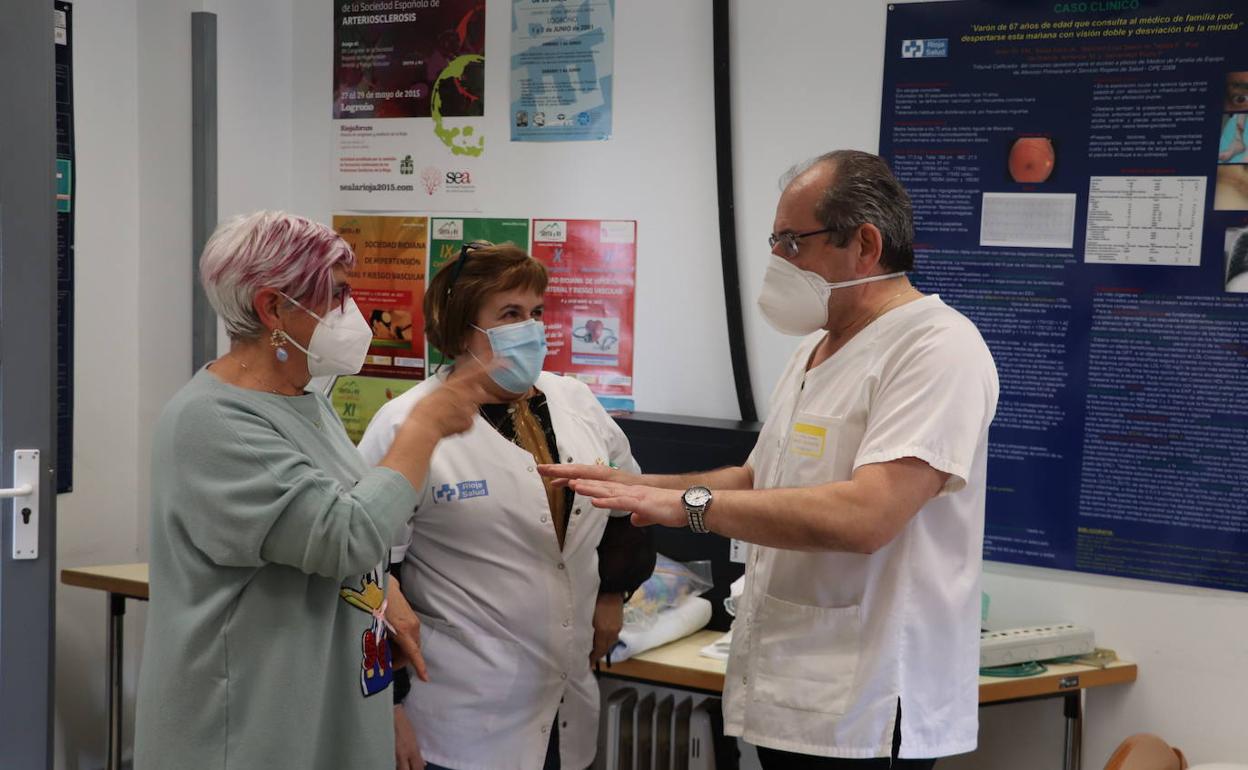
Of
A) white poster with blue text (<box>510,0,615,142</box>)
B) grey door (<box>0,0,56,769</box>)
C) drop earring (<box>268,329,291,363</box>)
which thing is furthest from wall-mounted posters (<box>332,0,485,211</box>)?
drop earring (<box>268,329,291,363</box>)

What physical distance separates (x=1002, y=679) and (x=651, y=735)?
899 millimetres

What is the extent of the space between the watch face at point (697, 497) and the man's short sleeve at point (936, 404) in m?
0.24

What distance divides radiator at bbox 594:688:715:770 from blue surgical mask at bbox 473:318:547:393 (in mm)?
1183

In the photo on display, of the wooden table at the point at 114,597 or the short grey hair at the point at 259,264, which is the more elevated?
the short grey hair at the point at 259,264

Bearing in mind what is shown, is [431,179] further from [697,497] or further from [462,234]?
[697,497]

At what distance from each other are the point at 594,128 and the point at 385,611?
1.79 metres

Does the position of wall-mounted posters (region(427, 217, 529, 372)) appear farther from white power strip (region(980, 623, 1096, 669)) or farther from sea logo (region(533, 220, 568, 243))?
white power strip (region(980, 623, 1096, 669))

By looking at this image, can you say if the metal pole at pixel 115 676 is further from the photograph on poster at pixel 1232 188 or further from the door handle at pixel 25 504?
the photograph on poster at pixel 1232 188

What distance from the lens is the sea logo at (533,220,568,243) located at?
3.30 metres

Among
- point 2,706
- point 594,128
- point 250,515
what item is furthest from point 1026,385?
point 2,706

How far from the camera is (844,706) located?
1739 millimetres

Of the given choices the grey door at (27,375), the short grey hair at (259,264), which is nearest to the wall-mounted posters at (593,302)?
the grey door at (27,375)

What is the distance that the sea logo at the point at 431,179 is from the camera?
3.46 metres

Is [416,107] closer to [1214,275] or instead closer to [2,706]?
[2,706]
